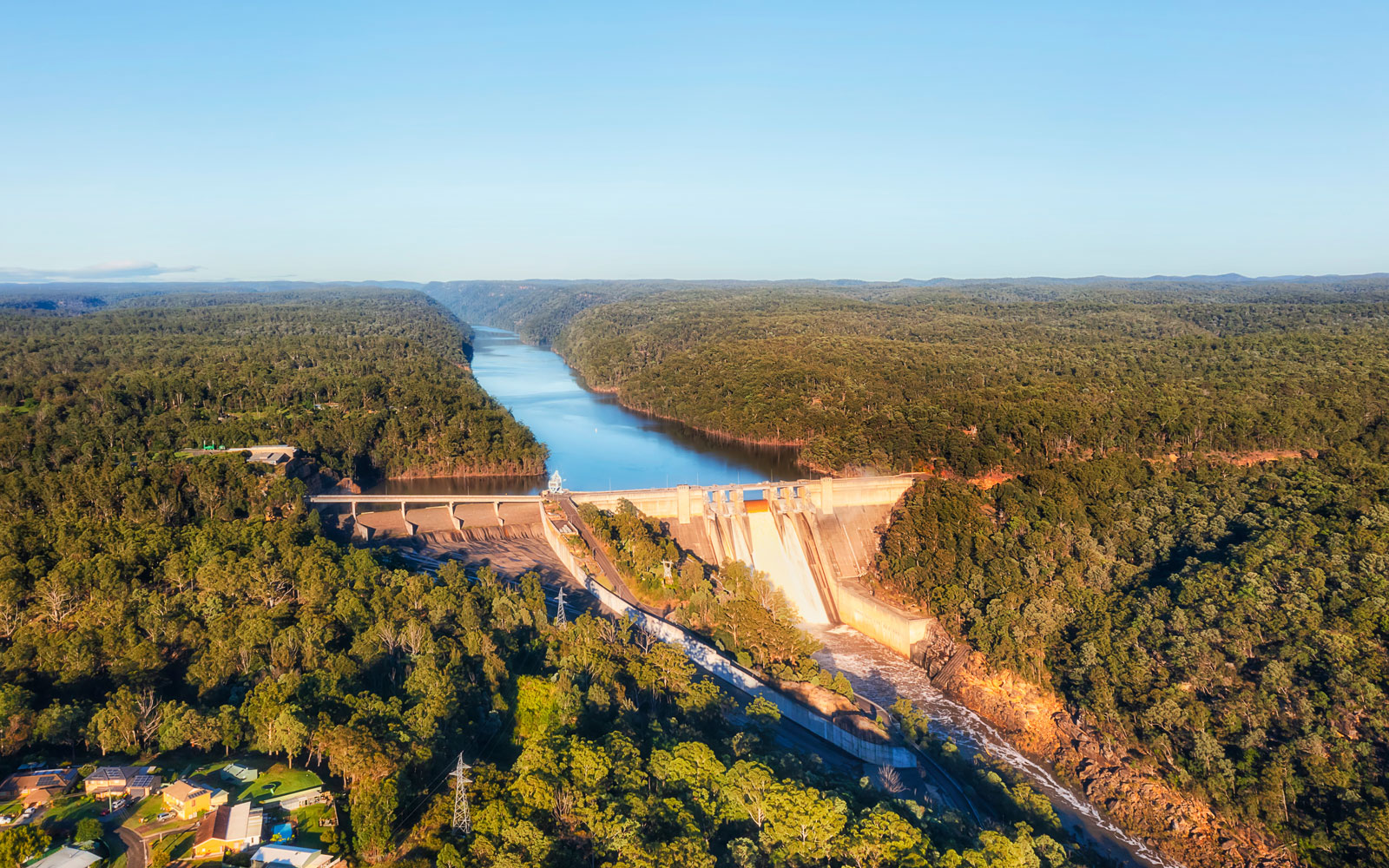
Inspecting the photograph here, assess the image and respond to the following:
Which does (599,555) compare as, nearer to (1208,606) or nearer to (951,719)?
(951,719)

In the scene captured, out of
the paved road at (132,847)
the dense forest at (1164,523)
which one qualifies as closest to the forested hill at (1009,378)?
the dense forest at (1164,523)

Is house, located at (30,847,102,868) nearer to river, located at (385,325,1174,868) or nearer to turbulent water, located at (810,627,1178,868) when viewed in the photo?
river, located at (385,325,1174,868)

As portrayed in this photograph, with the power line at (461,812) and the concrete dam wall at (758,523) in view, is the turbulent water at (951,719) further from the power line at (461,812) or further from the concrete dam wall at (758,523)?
the power line at (461,812)

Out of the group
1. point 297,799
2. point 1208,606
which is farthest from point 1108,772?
point 297,799

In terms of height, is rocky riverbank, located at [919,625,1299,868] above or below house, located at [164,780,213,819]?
below

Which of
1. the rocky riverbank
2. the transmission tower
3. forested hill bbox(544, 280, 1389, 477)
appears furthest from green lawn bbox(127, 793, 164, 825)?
forested hill bbox(544, 280, 1389, 477)

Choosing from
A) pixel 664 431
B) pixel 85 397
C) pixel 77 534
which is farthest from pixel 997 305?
pixel 77 534

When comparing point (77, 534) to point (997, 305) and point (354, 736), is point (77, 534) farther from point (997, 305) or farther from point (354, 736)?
point (997, 305)
